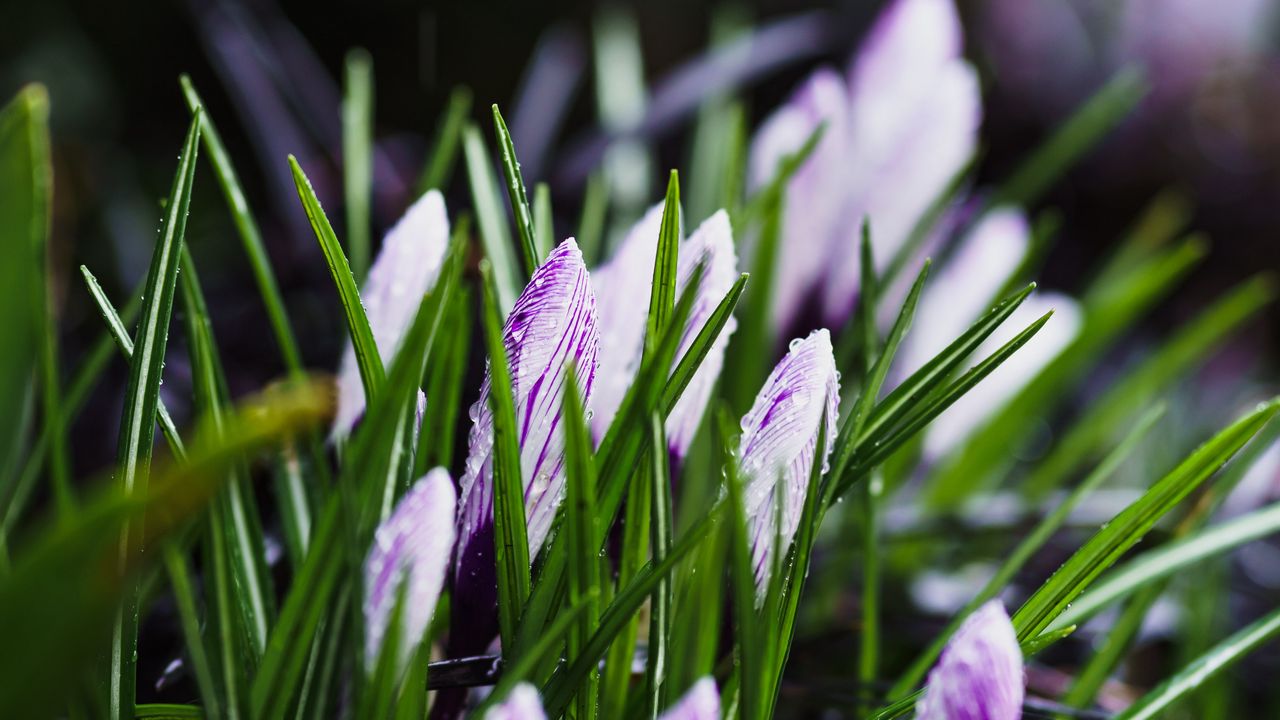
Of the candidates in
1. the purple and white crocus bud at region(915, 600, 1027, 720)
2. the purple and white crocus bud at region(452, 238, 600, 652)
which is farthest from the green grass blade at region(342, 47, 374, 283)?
the purple and white crocus bud at region(915, 600, 1027, 720)

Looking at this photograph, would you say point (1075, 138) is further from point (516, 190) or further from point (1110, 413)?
point (516, 190)

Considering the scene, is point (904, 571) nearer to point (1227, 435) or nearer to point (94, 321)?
point (1227, 435)

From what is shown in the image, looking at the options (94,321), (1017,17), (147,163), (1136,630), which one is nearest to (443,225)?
(1136,630)

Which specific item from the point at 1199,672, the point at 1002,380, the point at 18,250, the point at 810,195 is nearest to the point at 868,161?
the point at 810,195

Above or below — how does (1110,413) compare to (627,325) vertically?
above

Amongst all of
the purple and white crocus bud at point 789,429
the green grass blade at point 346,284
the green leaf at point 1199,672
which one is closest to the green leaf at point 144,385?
the green grass blade at point 346,284
